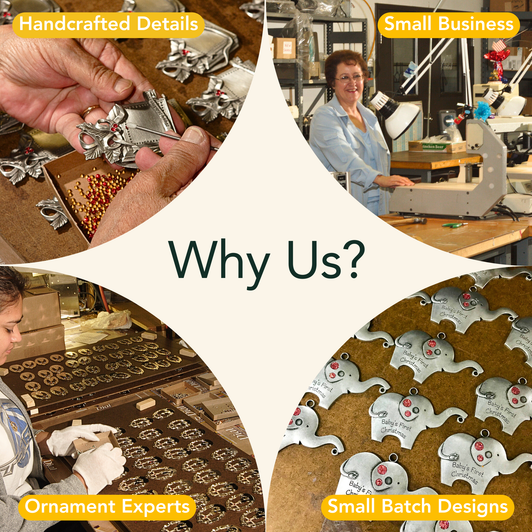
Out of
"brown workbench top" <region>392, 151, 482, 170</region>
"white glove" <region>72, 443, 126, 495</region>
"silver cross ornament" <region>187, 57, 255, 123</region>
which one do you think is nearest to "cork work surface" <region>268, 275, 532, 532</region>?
"white glove" <region>72, 443, 126, 495</region>

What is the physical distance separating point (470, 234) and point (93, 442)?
5.00ft

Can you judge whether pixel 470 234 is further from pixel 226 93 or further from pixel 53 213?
pixel 53 213

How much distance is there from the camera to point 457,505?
148cm

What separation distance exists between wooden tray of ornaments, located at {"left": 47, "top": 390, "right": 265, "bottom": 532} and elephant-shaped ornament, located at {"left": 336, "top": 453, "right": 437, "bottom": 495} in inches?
9.5

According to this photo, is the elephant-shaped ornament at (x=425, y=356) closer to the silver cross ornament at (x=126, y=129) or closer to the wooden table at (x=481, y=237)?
the wooden table at (x=481, y=237)

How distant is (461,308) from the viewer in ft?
5.24

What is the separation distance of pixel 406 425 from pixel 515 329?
38 centimetres

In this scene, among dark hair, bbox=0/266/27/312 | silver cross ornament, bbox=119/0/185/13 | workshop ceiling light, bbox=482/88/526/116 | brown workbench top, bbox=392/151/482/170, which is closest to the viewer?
silver cross ornament, bbox=119/0/185/13

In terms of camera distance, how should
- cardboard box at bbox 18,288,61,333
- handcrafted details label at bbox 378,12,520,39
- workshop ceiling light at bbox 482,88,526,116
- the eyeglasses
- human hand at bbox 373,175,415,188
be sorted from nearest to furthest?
handcrafted details label at bbox 378,12,520,39, cardboard box at bbox 18,288,61,333, human hand at bbox 373,175,415,188, the eyeglasses, workshop ceiling light at bbox 482,88,526,116

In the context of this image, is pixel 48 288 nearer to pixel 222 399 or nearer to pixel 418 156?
pixel 222 399

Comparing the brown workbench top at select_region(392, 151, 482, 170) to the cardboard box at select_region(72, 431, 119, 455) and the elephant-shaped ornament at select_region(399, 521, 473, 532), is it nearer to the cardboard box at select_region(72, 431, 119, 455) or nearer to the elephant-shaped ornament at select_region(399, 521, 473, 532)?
the elephant-shaped ornament at select_region(399, 521, 473, 532)

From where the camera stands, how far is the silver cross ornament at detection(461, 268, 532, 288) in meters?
1.53

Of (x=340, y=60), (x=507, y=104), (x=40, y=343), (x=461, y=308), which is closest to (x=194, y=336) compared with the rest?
(x=461, y=308)

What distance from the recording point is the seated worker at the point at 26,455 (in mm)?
1499
